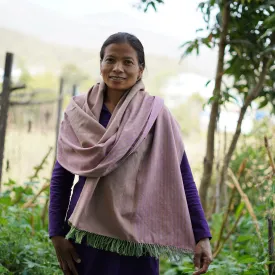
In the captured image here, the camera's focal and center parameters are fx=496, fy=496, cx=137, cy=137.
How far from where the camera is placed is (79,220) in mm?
1748

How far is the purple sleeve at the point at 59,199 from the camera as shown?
189cm

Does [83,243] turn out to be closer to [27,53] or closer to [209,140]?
[209,140]

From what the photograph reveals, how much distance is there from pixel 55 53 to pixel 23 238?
44239mm

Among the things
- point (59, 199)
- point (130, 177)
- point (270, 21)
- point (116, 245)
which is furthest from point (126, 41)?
point (270, 21)

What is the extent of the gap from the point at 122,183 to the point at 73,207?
0.24 m

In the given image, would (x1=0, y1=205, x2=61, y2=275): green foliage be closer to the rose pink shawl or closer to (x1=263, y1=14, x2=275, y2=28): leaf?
the rose pink shawl

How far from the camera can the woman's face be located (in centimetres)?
188

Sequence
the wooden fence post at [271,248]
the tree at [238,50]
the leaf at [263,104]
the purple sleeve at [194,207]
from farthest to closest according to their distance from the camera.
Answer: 1. the leaf at [263,104]
2. the tree at [238,50]
3. the wooden fence post at [271,248]
4. the purple sleeve at [194,207]

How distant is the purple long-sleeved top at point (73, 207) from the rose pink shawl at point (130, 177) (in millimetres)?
46

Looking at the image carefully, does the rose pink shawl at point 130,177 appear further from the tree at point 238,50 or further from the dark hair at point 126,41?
the tree at point 238,50

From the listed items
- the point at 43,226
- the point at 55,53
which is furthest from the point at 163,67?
the point at 43,226

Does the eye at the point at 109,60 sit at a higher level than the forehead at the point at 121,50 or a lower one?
lower

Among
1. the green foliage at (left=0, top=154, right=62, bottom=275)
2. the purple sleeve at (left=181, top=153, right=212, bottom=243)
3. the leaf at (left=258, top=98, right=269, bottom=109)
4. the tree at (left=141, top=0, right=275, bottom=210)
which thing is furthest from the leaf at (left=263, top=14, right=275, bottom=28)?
the green foliage at (left=0, top=154, right=62, bottom=275)

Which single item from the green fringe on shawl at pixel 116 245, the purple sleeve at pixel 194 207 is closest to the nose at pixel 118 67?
the purple sleeve at pixel 194 207
